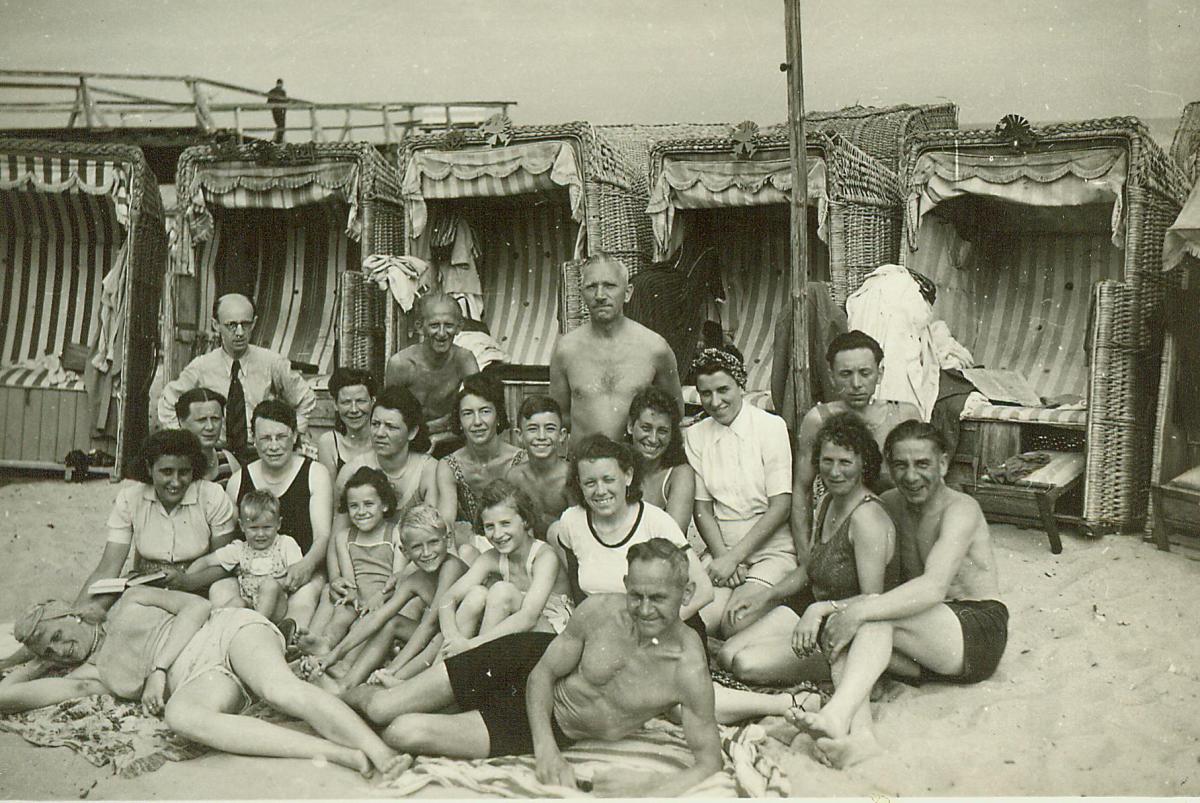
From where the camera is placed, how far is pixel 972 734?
322 centimetres

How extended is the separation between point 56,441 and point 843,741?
201 inches

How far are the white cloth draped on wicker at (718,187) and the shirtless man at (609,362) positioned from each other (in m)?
2.01

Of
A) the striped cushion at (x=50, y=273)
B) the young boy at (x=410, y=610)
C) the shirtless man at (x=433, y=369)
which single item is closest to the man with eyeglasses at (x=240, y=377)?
the shirtless man at (x=433, y=369)

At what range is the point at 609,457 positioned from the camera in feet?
11.1

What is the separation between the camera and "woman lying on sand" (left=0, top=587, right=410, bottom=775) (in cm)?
316

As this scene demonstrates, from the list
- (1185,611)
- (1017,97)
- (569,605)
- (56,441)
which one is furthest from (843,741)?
(56,441)

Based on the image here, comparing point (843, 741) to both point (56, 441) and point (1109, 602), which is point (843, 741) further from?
point (56, 441)

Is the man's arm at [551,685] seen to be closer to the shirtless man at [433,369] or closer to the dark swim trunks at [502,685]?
the dark swim trunks at [502,685]

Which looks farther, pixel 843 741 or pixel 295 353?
pixel 295 353

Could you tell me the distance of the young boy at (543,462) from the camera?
3.88 m

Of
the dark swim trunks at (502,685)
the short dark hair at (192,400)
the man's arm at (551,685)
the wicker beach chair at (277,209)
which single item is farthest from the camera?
the wicker beach chair at (277,209)

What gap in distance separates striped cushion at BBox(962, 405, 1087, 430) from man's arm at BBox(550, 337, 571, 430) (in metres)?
2.22

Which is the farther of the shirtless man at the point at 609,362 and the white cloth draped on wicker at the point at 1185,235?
the white cloth draped on wicker at the point at 1185,235

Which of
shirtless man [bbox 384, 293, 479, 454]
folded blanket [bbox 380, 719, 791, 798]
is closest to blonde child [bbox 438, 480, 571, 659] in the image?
folded blanket [bbox 380, 719, 791, 798]
